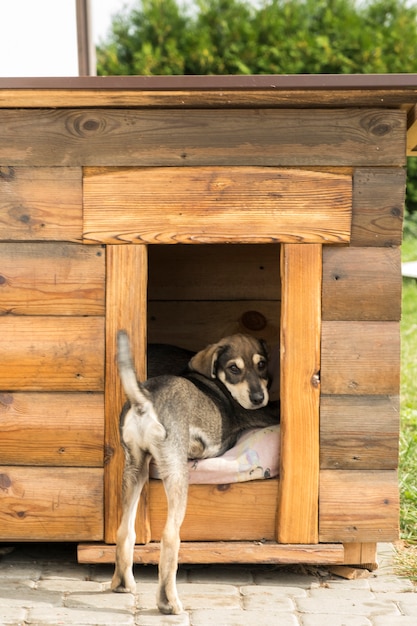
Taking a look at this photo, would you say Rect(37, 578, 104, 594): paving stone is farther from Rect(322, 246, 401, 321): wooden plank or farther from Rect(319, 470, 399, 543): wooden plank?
Rect(322, 246, 401, 321): wooden plank

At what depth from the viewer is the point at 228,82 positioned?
14.3 ft

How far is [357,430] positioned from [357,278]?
77 cm

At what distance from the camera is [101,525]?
4.74 meters

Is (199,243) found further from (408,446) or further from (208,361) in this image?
(408,446)

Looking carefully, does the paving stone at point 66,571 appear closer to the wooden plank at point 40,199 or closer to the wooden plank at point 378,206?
the wooden plank at point 40,199

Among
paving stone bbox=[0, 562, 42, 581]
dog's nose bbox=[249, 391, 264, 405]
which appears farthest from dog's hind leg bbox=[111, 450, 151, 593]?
dog's nose bbox=[249, 391, 264, 405]

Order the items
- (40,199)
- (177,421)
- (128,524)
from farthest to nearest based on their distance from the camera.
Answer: (40,199), (177,421), (128,524)

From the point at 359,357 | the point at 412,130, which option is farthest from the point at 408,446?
the point at 412,130

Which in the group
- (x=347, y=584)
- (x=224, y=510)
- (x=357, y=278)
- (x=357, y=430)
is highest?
(x=357, y=278)

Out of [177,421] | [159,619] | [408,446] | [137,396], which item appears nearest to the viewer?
[159,619]

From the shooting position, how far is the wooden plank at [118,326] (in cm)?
465

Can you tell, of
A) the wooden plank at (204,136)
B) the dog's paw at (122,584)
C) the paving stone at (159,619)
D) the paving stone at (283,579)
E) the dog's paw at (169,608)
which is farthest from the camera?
the paving stone at (283,579)

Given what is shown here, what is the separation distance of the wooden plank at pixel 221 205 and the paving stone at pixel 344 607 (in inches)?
68.7

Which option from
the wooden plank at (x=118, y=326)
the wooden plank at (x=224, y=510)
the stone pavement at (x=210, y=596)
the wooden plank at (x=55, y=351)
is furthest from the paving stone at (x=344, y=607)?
the wooden plank at (x=55, y=351)
